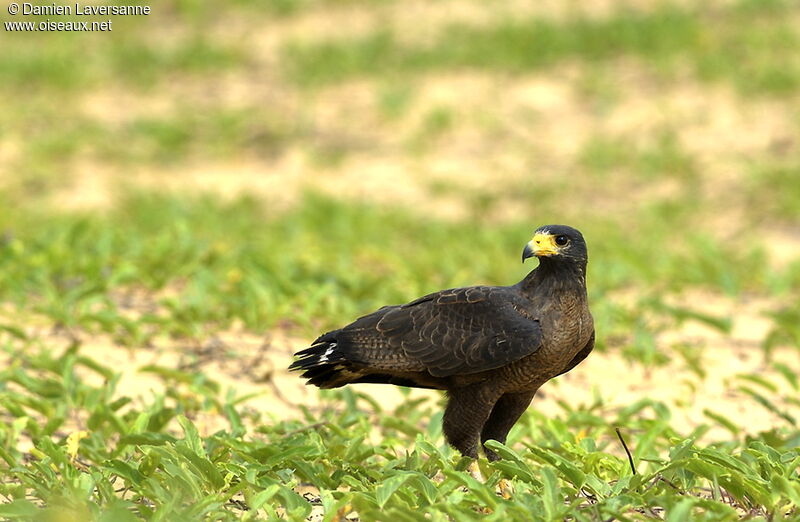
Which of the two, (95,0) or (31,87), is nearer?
(31,87)

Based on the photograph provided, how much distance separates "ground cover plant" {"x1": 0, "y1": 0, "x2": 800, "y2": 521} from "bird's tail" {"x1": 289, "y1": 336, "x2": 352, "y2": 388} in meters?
0.25

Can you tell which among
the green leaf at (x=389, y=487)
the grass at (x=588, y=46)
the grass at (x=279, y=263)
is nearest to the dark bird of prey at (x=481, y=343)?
the green leaf at (x=389, y=487)

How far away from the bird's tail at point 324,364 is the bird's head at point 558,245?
32.1 inches

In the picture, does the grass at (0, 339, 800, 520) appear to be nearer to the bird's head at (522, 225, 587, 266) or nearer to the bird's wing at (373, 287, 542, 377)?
the bird's wing at (373, 287, 542, 377)

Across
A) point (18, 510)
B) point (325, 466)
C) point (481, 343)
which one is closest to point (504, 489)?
point (481, 343)

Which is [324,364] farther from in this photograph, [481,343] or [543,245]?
[543,245]

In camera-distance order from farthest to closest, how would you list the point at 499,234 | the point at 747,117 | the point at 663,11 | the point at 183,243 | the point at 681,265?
1. the point at 663,11
2. the point at 747,117
3. the point at 499,234
4. the point at 681,265
5. the point at 183,243

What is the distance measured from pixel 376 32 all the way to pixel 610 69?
10.6 ft

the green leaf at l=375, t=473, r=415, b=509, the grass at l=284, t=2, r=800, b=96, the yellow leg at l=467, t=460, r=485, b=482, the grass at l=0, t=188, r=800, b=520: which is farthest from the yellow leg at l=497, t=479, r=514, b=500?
the grass at l=284, t=2, r=800, b=96

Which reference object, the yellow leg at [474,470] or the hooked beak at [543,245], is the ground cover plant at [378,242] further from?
the hooked beak at [543,245]

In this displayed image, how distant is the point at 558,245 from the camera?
13.8ft

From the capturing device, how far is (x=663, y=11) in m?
14.7

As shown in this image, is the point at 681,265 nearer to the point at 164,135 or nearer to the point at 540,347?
the point at 540,347

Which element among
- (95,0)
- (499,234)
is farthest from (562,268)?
(95,0)
